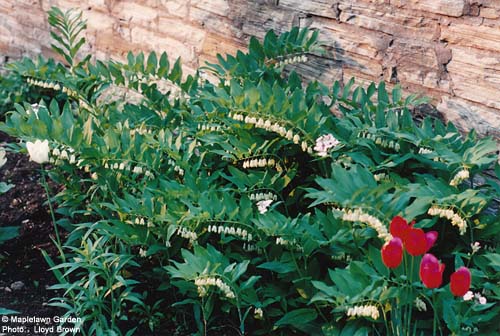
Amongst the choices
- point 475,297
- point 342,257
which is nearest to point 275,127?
point 342,257

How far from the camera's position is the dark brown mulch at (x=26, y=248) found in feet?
10.1

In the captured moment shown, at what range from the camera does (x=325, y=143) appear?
2.75m

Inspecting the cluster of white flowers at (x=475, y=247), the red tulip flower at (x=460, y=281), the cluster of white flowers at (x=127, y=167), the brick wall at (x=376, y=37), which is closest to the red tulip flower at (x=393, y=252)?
the red tulip flower at (x=460, y=281)

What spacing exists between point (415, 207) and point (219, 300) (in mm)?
905

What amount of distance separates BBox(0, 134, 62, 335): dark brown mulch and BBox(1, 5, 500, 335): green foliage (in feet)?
0.46

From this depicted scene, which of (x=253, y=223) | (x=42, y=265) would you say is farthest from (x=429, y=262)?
(x=42, y=265)

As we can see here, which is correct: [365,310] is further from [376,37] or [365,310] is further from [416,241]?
[376,37]

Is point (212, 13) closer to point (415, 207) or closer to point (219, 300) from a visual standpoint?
point (219, 300)

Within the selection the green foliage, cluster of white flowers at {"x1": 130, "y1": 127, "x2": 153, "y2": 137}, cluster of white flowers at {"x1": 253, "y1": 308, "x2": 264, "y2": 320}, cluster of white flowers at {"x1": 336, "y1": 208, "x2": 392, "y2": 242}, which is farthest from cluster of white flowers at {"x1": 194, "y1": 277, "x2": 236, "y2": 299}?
cluster of white flowers at {"x1": 130, "y1": 127, "x2": 153, "y2": 137}

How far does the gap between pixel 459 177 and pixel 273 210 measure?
25.2 inches

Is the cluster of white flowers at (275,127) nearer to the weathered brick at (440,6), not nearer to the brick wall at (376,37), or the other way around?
the brick wall at (376,37)

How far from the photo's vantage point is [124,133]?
122 inches

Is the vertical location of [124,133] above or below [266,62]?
below

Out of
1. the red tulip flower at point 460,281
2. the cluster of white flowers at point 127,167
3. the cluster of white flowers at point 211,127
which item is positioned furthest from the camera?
the cluster of white flowers at point 211,127
